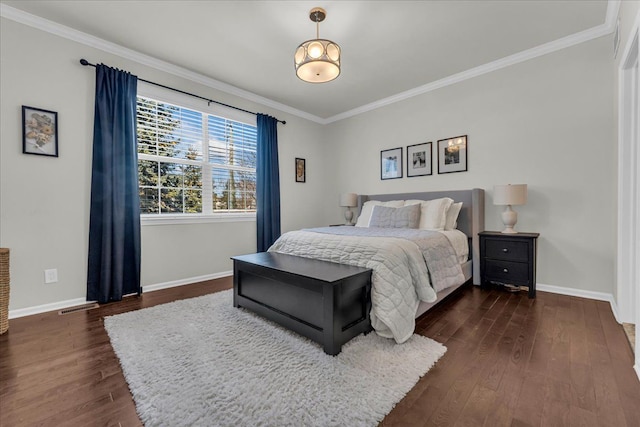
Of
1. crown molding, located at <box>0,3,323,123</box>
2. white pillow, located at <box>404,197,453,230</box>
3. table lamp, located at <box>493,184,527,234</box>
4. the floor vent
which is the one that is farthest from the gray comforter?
crown molding, located at <box>0,3,323,123</box>

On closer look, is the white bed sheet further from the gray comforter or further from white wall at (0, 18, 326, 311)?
white wall at (0, 18, 326, 311)

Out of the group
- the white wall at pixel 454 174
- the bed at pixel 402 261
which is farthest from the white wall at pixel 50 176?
the bed at pixel 402 261

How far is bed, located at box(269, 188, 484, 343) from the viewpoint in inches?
76.8

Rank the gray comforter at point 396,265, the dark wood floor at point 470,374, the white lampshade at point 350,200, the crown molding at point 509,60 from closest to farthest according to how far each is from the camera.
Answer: the dark wood floor at point 470,374 → the gray comforter at point 396,265 → the crown molding at point 509,60 → the white lampshade at point 350,200

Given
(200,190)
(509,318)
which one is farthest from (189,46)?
(509,318)

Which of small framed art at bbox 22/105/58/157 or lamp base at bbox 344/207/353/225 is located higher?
small framed art at bbox 22/105/58/157

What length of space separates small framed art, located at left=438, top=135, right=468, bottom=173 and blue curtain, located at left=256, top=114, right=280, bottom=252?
2459 mm

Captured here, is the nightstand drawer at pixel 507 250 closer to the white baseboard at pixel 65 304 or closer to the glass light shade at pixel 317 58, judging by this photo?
the glass light shade at pixel 317 58

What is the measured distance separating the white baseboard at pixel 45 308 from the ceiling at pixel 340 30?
2654 millimetres

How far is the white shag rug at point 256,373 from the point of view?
128cm

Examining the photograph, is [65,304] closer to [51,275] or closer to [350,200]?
[51,275]

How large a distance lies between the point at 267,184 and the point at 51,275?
→ 8.63 ft

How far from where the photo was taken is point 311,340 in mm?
1948

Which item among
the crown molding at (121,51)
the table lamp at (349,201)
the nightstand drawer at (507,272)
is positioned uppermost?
the crown molding at (121,51)
